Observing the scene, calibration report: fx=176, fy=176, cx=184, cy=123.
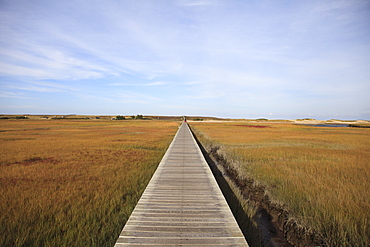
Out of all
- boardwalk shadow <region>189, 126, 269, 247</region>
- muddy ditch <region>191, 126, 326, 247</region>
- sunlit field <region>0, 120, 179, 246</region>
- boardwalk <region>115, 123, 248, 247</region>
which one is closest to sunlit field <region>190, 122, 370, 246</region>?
muddy ditch <region>191, 126, 326, 247</region>

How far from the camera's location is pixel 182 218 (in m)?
3.59

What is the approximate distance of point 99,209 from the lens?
4.79 m

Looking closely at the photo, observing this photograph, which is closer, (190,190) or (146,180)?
(190,190)

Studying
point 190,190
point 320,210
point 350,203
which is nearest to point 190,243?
point 190,190

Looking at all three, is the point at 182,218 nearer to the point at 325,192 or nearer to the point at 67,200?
the point at 67,200

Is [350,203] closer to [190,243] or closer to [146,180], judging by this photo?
[190,243]

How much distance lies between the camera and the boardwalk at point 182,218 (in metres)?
2.95

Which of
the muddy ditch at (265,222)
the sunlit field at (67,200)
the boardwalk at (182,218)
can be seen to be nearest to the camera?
the boardwalk at (182,218)

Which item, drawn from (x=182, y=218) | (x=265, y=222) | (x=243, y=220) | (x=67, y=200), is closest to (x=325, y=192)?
(x=265, y=222)

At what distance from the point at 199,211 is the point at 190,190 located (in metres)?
1.17

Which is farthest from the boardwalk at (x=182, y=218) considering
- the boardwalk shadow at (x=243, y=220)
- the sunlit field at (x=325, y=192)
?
the sunlit field at (x=325, y=192)

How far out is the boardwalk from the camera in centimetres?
295

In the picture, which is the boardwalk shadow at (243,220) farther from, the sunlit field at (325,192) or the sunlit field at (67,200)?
the sunlit field at (67,200)

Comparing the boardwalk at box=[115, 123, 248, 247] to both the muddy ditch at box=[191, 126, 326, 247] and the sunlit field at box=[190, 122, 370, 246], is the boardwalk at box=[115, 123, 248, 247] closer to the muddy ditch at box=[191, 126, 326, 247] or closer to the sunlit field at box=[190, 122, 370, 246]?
the muddy ditch at box=[191, 126, 326, 247]
